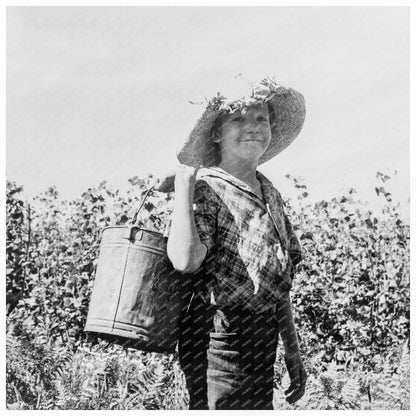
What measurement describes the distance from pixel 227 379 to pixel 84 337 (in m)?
3.75

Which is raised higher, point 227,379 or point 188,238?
point 188,238

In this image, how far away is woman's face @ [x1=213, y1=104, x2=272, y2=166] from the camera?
113 inches

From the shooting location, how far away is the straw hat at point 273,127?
2.85 meters

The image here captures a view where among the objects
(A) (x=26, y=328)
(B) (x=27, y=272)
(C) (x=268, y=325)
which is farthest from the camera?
(B) (x=27, y=272)

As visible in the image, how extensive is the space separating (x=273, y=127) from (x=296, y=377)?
1.19 m

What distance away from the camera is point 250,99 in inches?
111

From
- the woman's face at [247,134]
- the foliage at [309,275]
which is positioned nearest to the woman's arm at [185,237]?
the woman's face at [247,134]

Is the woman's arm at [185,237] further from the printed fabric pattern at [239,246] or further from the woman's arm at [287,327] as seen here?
the woman's arm at [287,327]

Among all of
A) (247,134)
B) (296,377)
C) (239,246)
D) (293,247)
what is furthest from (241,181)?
(296,377)

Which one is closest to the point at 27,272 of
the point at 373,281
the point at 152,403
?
the point at 152,403

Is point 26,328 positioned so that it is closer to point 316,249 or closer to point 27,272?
point 27,272

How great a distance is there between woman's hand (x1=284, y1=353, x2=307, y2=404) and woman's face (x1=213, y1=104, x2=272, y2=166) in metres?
0.93

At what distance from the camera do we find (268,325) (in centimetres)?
272

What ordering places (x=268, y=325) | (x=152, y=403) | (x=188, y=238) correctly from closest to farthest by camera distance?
1. (x=188, y=238)
2. (x=268, y=325)
3. (x=152, y=403)
